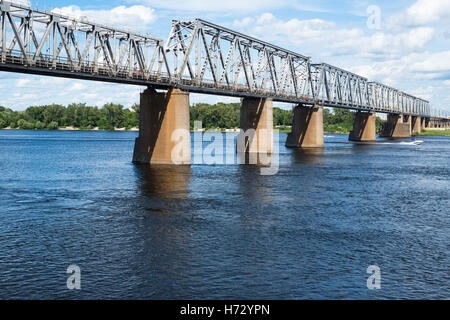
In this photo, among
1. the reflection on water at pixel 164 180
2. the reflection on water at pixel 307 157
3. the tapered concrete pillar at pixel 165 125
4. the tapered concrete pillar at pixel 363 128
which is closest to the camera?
the reflection on water at pixel 164 180

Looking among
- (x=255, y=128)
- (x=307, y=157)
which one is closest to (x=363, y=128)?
(x=307, y=157)

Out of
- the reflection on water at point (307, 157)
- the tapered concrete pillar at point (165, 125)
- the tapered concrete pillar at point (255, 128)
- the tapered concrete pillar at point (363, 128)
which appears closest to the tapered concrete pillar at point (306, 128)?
the reflection on water at point (307, 157)

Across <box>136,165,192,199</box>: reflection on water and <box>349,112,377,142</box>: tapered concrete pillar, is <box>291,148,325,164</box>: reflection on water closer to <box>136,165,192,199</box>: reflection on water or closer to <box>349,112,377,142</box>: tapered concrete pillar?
<box>136,165,192,199</box>: reflection on water

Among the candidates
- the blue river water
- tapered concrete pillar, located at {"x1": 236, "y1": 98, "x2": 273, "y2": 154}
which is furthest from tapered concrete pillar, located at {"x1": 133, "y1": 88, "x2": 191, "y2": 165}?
tapered concrete pillar, located at {"x1": 236, "y1": 98, "x2": 273, "y2": 154}

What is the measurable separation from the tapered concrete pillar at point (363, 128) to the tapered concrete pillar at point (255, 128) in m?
88.0

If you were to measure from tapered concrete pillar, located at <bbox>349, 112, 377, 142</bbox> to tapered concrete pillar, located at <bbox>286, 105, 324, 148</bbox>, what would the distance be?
5564 cm

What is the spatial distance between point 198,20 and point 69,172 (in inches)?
1234

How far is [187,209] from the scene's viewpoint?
38.0m

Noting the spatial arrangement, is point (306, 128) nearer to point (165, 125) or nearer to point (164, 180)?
point (165, 125)

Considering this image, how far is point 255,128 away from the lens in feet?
318

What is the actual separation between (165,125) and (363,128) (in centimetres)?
12826

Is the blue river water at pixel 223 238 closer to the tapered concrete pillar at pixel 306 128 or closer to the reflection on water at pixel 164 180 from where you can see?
the reflection on water at pixel 164 180

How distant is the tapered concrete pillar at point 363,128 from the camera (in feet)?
578
